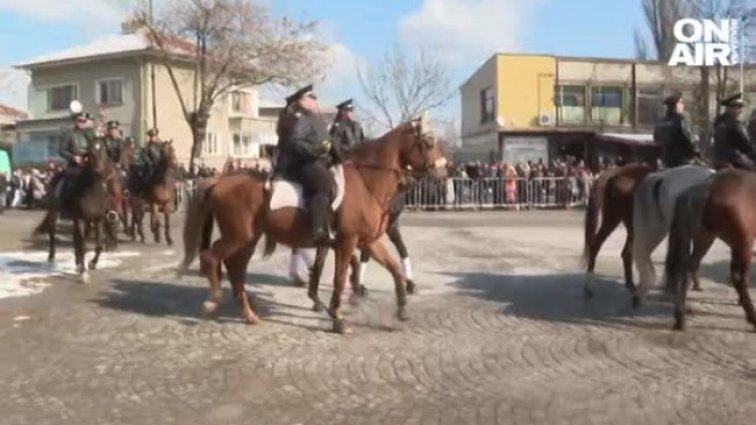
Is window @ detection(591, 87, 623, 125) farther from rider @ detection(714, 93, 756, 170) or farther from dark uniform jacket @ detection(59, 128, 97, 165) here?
rider @ detection(714, 93, 756, 170)

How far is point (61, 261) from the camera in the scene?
51.3 feet

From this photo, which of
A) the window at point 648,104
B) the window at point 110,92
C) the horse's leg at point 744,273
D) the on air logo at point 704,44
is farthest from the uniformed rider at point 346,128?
the window at point 110,92

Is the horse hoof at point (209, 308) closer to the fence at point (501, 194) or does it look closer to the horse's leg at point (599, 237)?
the horse's leg at point (599, 237)

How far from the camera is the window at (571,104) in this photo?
50.7 m

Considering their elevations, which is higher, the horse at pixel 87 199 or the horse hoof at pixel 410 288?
the horse at pixel 87 199

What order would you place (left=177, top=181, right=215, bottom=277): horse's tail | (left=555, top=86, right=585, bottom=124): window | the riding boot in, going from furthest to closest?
(left=555, top=86, right=585, bottom=124): window, (left=177, top=181, right=215, bottom=277): horse's tail, the riding boot

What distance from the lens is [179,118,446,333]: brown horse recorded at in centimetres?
983

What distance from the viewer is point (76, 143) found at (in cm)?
1405

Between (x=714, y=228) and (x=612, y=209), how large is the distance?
6.83 ft

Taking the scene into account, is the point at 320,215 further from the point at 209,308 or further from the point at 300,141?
the point at 209,308

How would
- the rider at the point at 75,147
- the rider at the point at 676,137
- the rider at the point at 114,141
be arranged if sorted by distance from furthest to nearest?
the rider at the point at 114,141 → the rider at the point at 75,147 → the rider at the point at 676,137

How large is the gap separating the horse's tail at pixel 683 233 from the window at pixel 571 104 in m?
41.5

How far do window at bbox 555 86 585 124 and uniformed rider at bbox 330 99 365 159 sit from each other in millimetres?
39926

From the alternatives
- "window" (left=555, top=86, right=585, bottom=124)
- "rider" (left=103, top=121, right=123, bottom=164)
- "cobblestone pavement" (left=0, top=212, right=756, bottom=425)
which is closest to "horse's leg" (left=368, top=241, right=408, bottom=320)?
"cobblestone pavement" (left=0, top=212, right=756, bottom=425)
